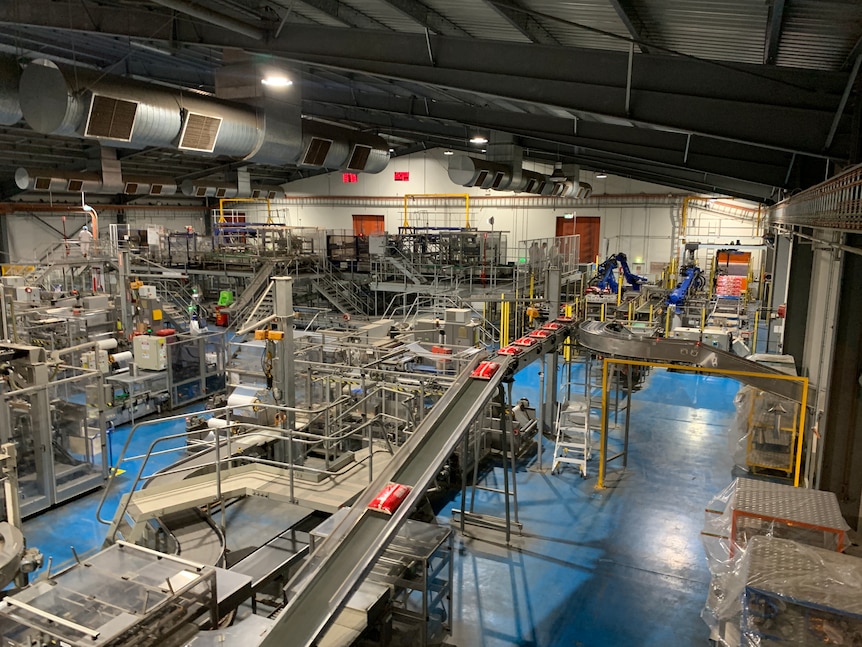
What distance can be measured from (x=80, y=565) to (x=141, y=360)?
31.1ft

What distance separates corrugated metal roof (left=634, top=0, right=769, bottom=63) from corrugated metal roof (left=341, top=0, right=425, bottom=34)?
7.44ft

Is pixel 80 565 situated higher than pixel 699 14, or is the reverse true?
pixel 699 14

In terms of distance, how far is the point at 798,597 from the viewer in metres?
3.30

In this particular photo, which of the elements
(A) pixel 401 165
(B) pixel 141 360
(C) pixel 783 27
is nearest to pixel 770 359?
(C) pixel 783 27

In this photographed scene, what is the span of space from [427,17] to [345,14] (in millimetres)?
1114

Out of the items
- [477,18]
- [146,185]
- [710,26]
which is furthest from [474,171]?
[146,185]

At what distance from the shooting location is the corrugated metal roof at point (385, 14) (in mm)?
5492

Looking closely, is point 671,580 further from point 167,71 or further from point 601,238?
point 601,238

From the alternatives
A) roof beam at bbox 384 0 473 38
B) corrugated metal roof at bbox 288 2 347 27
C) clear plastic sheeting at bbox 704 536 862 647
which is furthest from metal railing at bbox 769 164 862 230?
corrugated metal roof at bbox 288 2 347 27

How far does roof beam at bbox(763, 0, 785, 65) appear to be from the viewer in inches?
139

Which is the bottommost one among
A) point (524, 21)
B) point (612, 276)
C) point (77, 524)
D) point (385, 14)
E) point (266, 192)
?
point (77, 524)

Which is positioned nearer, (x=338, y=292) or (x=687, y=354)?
(x=687, y=354)

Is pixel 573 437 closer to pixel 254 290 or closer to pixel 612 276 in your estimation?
pixel 612 276

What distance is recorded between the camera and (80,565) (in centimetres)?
391
